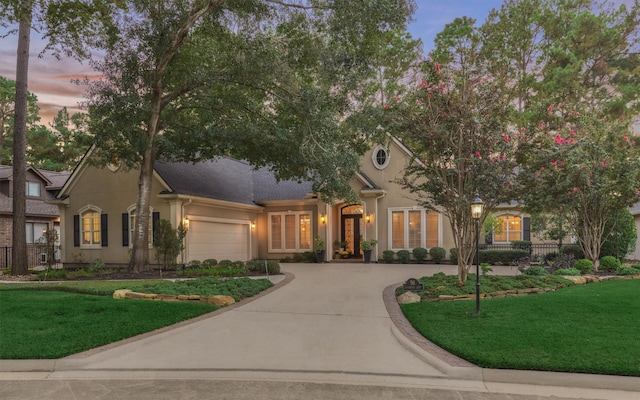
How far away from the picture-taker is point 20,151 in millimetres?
15516

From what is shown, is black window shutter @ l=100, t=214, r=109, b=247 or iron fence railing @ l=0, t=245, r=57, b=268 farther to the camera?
iron fence railing @ l=0, t=245, r=57, b=268

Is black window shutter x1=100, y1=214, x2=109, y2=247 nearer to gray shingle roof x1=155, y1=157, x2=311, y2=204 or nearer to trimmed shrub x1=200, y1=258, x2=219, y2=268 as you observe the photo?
gray shingle roof x1=155, y1=157, x2=311, y2=204

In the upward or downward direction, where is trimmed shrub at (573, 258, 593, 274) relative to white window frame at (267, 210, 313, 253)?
downward

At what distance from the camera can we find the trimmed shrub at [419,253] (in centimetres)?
1897

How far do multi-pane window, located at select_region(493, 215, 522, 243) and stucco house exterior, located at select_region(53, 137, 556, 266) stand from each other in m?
0.05

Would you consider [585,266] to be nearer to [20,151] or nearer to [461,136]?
[461,136]

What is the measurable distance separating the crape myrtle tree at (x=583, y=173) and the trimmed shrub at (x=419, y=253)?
601 centimetres

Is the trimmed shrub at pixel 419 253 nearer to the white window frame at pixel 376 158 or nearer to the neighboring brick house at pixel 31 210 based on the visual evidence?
the white window frame at pixel 376 158

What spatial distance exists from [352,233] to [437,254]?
15.0 feet

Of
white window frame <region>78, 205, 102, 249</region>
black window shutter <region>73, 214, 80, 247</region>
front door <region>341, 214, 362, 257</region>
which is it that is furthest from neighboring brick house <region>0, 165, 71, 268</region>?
front door <region>341, 214, 362, 257</region>

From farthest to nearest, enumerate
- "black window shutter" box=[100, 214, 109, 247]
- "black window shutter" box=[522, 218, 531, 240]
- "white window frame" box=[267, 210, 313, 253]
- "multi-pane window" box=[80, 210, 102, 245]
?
"black window shutter" box=[522, 218, 531, 240] < "white window frame" box=[267, 210, 313, 253] < "multi-pane window" box=[80, 210, 102, 245] < "black window shutter" box=[100, 214, 109, 247]

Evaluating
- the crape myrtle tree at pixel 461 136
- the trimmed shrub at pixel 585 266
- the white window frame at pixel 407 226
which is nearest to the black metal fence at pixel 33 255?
the white window frame at pixel 407 226

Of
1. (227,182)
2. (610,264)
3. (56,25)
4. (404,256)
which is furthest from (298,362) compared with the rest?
(227,182)

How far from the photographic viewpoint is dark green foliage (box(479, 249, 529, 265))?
17.7m
